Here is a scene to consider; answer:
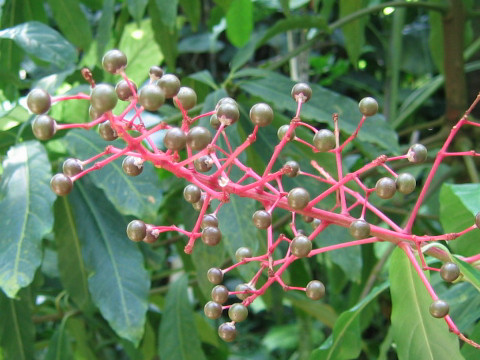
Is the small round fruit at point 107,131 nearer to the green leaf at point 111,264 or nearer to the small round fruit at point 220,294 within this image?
the small round fruit at point 220,294

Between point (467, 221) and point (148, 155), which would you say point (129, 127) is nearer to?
point (148, 155)

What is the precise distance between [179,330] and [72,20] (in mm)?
689

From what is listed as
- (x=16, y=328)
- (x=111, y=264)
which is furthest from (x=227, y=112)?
(x=16, y=328)

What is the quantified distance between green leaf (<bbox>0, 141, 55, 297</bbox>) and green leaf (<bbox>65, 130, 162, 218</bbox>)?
0.08 m

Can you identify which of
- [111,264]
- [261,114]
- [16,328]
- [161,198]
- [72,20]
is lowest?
[16,328]

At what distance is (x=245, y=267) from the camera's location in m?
0.98

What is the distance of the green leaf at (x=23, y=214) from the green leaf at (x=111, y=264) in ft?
0.54

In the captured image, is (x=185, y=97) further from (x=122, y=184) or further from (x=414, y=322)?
(x=122, y=184)

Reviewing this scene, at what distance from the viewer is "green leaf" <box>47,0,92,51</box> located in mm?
1426

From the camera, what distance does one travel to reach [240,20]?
1.57 m

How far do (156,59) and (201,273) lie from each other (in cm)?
59

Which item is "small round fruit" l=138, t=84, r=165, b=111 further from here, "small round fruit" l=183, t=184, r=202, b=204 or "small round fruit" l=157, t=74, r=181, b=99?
"small round fruit" l=183, t=184, r=202, b=204

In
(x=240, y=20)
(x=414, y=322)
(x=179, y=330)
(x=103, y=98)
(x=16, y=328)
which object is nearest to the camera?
(x=103, y=98)

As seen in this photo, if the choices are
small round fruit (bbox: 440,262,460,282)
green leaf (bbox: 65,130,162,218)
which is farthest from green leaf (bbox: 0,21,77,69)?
small round fruit (bbox: 440,262,460,282)
